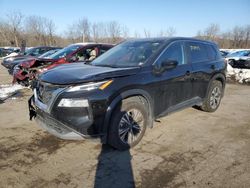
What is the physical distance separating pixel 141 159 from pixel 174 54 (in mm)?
2131

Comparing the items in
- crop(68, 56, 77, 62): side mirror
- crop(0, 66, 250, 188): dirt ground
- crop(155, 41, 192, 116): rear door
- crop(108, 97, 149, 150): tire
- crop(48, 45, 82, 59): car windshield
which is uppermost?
crop(48, 45, 82, 59): car windshield

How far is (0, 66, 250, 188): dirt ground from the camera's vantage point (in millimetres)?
3100

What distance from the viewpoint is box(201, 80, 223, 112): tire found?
5746mm

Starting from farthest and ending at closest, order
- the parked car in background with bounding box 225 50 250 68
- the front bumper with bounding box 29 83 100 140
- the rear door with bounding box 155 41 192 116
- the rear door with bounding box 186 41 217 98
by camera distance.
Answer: the parked car in background with bounding box 225 50 250 68 < the rear door with bounding box 186 41 217 98 < the rear door with bounding box 155 41 192 116 < the front bumper with bounding box 29 83 100 140

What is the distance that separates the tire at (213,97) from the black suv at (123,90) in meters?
0.38

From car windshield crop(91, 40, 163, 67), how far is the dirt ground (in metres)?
1.42

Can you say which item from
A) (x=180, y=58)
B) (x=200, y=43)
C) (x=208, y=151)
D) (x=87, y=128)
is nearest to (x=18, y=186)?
(x=87, y=128)

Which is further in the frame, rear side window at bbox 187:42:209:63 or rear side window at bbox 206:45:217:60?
rear side window at bbox 206:45:217:60

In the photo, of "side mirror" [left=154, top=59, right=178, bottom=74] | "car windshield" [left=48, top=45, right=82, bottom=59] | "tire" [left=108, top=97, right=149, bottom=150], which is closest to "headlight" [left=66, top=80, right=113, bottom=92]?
"tire" [left=108, top=97, right=149, bottom=150]

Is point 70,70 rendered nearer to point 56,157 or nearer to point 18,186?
point 56,157

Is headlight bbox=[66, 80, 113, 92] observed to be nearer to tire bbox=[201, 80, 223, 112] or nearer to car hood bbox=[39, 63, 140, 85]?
car hood bbox=[39, 63, 140, 85]

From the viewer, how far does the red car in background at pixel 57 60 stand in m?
8.45

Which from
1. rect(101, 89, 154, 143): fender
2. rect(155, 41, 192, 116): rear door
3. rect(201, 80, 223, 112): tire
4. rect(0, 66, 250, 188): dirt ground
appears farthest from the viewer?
rect(201, 80, 223, 112): tire

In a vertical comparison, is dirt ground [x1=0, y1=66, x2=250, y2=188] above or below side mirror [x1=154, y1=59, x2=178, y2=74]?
below
